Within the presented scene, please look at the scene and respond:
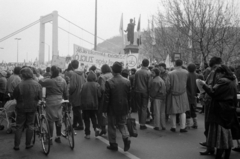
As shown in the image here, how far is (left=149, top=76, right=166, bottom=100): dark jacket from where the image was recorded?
7.92 m

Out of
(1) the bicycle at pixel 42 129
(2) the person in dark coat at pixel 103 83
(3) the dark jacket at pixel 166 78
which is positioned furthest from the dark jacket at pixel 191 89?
(1) the bicycle at pixel 42 129

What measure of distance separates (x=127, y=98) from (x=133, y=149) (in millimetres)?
1122

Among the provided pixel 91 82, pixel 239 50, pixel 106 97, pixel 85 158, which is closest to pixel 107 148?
pixel 85 158

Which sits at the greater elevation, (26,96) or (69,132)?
(26,96)

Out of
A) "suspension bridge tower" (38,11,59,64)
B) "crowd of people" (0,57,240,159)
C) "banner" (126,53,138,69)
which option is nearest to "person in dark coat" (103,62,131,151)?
"crowd of people" (0,57,240,159)

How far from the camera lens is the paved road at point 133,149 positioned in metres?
5.58

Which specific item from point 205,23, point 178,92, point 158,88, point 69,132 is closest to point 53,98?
point 69,132

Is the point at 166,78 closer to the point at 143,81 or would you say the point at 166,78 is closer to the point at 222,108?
the point at 143,81

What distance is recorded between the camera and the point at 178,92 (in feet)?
25.6

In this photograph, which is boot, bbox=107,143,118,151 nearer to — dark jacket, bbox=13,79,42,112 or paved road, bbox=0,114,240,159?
paved road, bbox=0,114,240,159

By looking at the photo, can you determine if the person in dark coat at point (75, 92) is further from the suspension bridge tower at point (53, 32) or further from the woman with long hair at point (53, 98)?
the suspension bridge tower at point (53, 32)

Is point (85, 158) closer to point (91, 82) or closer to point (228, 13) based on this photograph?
point (91, 82)

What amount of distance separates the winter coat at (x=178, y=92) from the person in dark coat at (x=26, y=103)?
3.69 meters

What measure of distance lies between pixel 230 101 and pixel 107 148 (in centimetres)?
275
